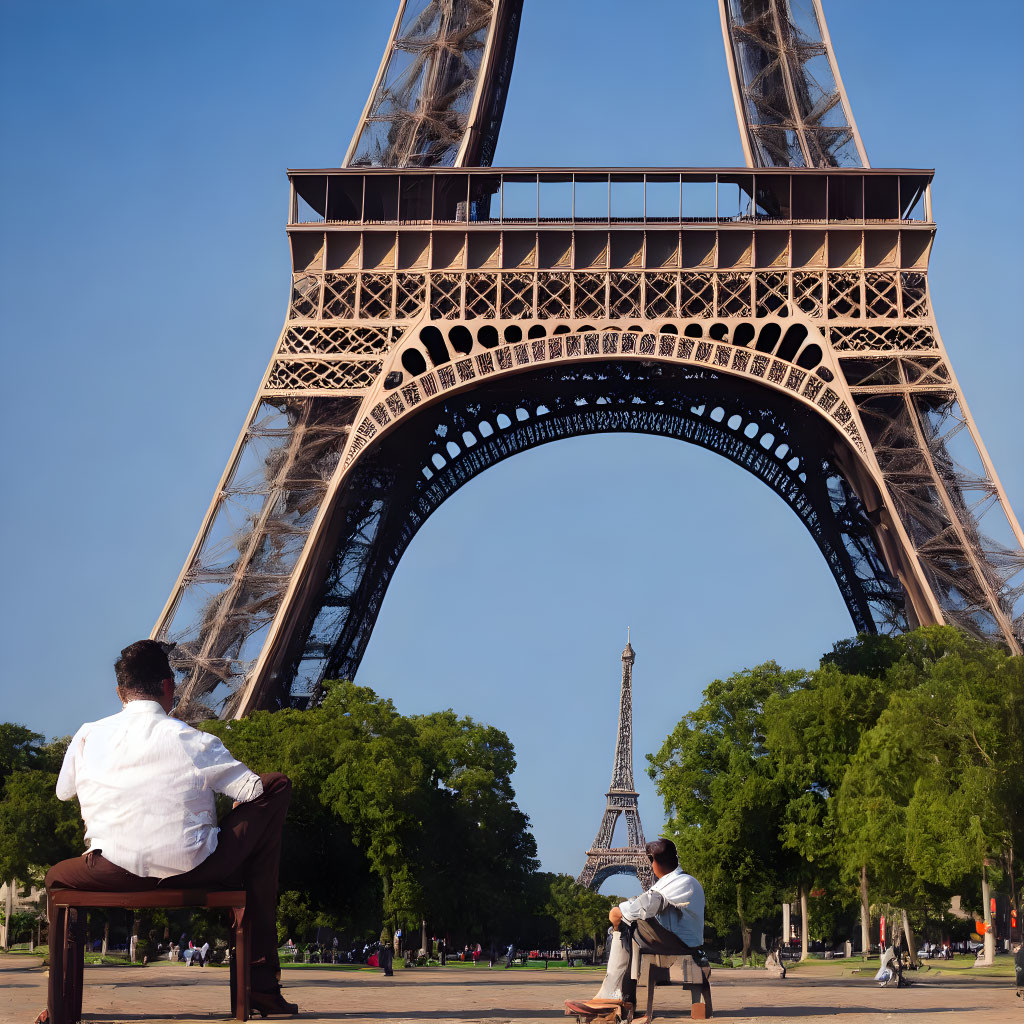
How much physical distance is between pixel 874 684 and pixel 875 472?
17.4 ft

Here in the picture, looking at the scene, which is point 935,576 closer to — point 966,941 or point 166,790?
point 166,790

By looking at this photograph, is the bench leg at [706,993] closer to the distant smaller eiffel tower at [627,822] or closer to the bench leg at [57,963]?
the bench leg at [57,963]

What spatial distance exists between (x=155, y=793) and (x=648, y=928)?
3283 mm

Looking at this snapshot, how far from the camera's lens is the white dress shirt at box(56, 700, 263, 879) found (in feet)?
24.1

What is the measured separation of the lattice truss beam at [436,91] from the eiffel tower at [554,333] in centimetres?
8

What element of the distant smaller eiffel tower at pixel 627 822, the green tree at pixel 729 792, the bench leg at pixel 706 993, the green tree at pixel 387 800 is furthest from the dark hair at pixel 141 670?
the distant smaller eiffel tower at pixel 627 822

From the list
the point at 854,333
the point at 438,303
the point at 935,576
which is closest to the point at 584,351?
the point at 438,303

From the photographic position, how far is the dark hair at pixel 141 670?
7836mm

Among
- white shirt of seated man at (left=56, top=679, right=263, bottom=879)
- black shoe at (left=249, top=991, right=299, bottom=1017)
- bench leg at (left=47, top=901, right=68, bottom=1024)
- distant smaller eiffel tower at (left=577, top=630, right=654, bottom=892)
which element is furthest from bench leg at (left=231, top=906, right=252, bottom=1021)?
distant smaller eiffel tower at (left=577, top=630, right=654, bottom=892)

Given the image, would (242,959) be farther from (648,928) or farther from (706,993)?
(706,993)

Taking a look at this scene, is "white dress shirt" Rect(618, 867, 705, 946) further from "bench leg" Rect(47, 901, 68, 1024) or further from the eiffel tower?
the eiffel tower

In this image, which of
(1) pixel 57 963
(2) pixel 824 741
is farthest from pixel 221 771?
(2) pixel 824 741

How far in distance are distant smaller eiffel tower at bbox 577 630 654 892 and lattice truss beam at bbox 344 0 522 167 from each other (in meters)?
57.1

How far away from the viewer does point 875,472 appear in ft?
115
